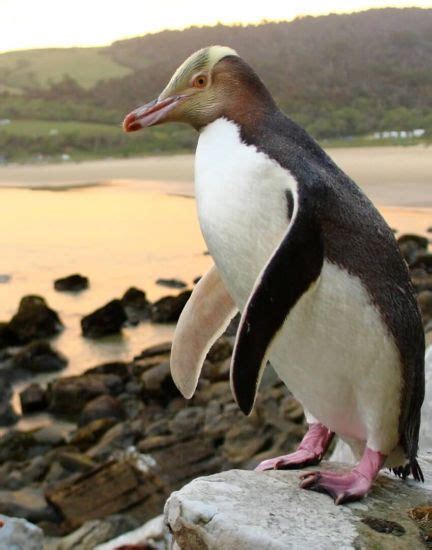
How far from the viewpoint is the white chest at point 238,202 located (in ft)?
7.78

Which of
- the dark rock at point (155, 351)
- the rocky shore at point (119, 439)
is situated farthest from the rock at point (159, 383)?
the dark rock at point (155, 351)

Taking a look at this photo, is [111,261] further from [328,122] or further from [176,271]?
[328,122]

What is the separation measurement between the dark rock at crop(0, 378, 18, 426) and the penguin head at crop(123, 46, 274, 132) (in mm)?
5907

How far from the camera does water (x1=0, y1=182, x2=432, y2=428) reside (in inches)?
444

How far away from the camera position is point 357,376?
247 cm

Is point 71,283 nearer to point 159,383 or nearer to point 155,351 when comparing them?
point 155,351

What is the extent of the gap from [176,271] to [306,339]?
48.2 feet

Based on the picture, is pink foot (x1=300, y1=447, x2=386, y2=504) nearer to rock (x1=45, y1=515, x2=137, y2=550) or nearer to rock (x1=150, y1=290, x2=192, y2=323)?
rock (x1=45, y1=515, x2=137, y2=550)

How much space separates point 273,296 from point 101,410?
5.66 meters

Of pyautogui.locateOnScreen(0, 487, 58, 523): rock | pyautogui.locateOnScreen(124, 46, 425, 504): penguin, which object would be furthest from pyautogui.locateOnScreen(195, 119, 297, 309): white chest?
pyautogui.locateOnScreen(0, 487, 58, 523): rock

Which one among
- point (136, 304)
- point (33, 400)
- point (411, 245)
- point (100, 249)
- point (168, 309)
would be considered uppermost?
point (411, 245)

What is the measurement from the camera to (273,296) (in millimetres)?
2275

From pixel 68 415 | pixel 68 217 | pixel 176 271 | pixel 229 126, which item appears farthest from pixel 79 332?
pixel 68 217

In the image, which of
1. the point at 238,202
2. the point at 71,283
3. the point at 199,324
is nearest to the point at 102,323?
the point at 71,283
